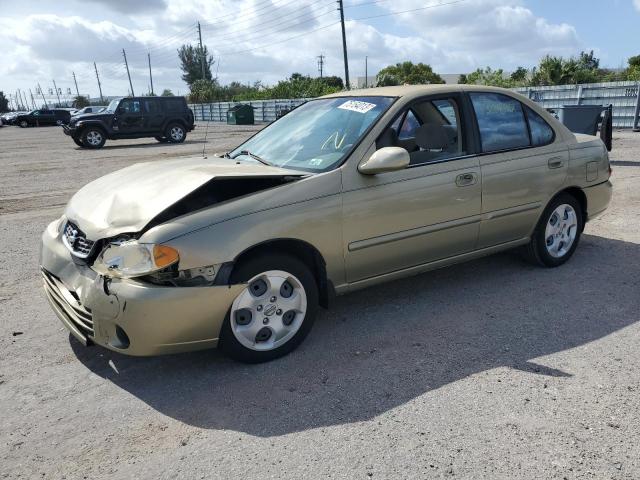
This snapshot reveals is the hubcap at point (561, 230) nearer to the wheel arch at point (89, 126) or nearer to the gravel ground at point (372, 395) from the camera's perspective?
the gravel ground at point (372, 395)

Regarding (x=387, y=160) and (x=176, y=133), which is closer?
(x=387, y=160)

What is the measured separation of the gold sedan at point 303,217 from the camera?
294cm

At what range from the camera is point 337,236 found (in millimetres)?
3465

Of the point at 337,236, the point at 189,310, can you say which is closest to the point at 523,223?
the point at 337,236

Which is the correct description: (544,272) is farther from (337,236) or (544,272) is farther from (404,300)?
(337,236)

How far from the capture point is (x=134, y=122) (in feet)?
67.9

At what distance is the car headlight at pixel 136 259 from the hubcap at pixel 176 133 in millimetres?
19735

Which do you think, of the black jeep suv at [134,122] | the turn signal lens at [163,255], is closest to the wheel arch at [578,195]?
the turn signal lens at [163,255]

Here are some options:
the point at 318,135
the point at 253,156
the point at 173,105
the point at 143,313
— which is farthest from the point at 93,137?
the point at 143,313

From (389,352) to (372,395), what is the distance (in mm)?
527

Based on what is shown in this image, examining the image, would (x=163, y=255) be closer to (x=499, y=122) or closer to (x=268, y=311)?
(x=268, y=311)

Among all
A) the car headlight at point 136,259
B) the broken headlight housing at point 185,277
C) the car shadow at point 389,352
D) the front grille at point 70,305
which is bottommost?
the car shadow at point 389,352

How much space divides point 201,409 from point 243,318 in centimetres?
58

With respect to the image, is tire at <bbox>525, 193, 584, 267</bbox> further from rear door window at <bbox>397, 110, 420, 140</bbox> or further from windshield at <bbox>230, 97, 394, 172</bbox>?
windshield at <bbox>230, 97, 394, 172</bbox>
